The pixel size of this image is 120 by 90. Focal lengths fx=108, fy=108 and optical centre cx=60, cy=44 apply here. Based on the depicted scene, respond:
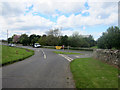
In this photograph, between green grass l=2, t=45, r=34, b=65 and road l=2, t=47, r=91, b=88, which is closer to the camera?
road l=2, t=47, r=91, b=88

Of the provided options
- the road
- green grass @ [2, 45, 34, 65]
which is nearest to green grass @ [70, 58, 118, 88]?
the road

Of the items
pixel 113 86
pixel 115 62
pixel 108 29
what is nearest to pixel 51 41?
pixel 108 29

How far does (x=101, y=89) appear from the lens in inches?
171

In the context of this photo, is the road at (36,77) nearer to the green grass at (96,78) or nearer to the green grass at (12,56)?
the green grass at (96,78)

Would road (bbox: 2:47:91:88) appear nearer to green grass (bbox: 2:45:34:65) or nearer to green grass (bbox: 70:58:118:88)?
green grass (bbox: 70:58:118:88)

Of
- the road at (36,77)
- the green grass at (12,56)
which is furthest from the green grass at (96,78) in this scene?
the green grass at (12,56)

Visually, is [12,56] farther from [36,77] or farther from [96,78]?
[96,78]

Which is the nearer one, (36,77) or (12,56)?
(36,77)

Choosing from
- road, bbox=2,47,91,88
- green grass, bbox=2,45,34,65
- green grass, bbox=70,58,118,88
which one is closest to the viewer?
green grass, bbox=70,58,118,88

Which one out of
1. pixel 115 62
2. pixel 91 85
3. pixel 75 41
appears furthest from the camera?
pixel 75 41

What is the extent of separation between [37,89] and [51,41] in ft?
185

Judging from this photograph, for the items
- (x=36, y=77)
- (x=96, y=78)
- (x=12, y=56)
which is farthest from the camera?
(x=12, y=56)

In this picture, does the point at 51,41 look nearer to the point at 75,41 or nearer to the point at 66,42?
the point at 66,42

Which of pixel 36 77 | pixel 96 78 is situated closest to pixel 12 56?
pixel 36 77
